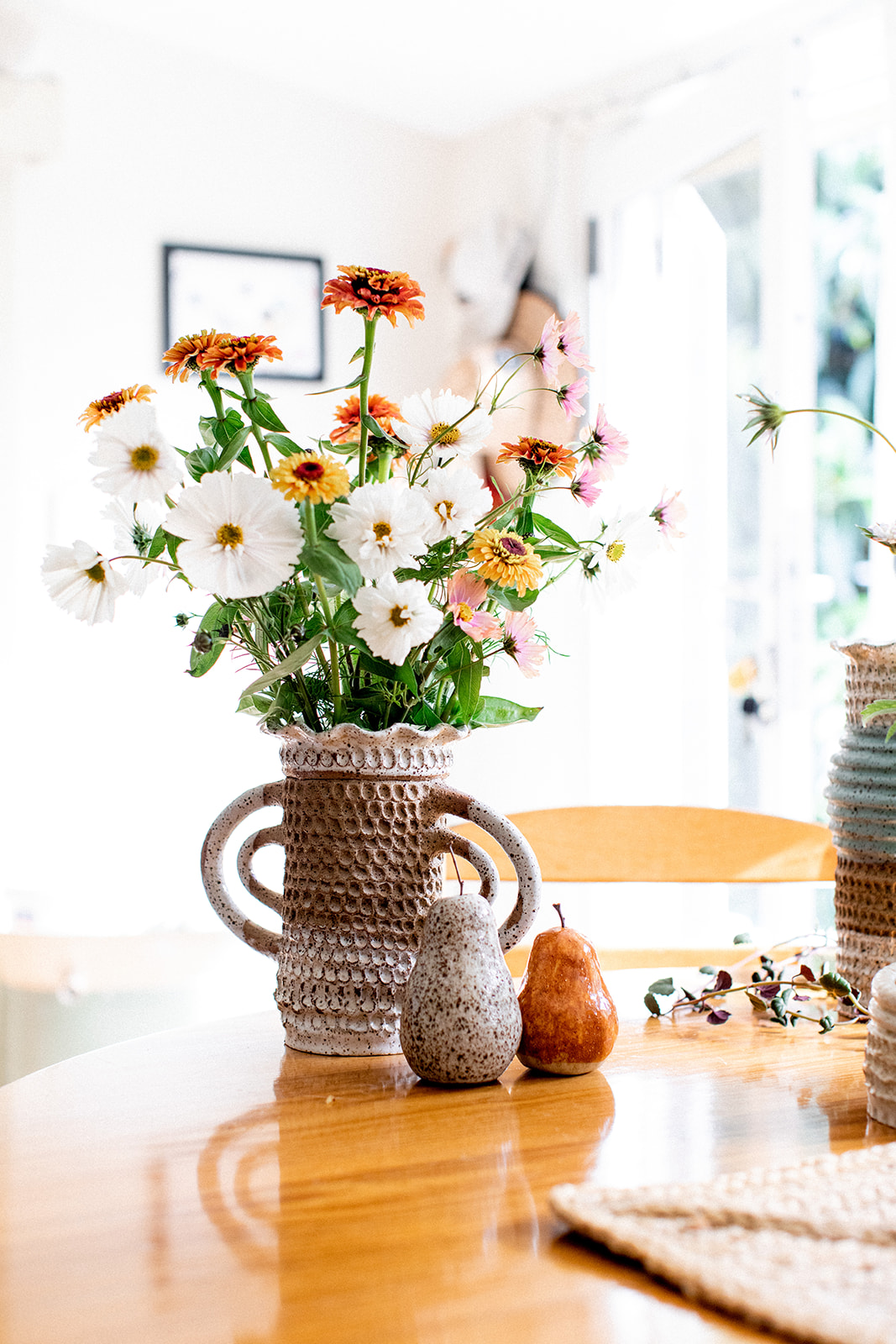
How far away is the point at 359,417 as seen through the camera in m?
0.86

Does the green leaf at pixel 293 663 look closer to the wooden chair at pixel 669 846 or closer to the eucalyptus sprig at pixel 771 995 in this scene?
the eucalyptus sprig at pixel 771 995

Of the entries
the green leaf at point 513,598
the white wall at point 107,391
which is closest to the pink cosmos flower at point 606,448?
the green leaf at point 513,598

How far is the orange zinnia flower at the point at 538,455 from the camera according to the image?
0.85 m

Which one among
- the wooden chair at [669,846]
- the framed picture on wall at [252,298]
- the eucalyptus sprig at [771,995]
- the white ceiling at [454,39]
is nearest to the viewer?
the eucalyptus sprig at [771,995]

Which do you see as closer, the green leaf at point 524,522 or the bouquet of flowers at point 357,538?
the bouquet of flowers at point 357,538

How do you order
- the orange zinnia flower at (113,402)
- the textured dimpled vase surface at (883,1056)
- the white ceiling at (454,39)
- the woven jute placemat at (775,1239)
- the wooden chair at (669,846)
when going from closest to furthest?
the woven jute placemat at (775,1239) → the textured dimpled vase surface at (883,1056) → the orange zinnia flower at (113,402) → the wooden chair at (669,846) → the white ceiling at (454,39)

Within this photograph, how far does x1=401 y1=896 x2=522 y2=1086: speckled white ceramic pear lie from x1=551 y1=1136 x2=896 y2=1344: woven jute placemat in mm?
188

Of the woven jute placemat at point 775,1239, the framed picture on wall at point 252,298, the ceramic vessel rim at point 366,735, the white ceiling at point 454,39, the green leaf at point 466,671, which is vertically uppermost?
the white ceiling at point 454,39

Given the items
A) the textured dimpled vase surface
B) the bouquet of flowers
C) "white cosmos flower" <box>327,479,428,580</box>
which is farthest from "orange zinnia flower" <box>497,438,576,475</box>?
the textured dimpled vase surface

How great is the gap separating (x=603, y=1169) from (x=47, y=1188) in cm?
27

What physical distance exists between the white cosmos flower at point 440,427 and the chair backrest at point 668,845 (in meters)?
0.78

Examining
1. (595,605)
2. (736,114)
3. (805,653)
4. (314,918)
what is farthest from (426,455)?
(736,114)

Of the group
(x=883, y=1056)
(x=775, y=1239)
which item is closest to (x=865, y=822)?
(x=883, y=1056)

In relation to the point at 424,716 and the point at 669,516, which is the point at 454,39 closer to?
the point at 669,516
